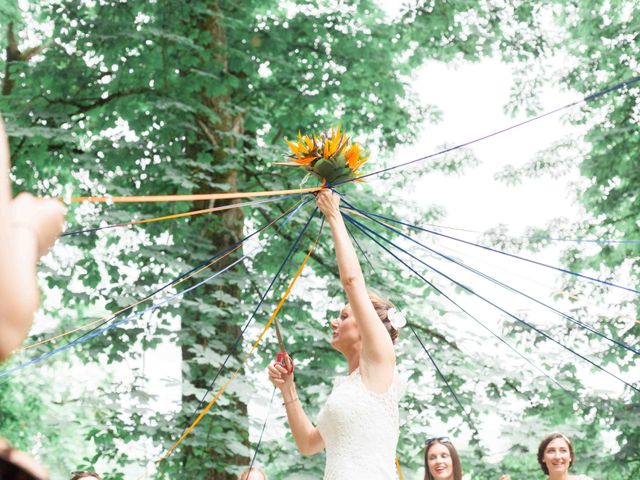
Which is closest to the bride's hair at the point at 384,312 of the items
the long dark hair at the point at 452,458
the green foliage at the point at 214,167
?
the long dark hair at the point at 452,458

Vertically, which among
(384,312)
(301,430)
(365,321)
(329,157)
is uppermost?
(329,157)

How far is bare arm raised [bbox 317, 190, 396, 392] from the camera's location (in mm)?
→ 2600

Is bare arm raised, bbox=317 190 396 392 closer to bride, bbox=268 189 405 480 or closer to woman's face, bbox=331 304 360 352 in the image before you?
bride, bbox=268 189 405 480

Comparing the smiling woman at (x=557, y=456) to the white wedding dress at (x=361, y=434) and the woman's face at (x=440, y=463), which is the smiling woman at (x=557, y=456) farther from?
the white wedding dress at (x=361, y=434)

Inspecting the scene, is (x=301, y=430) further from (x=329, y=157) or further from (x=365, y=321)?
(x=329, y=157)

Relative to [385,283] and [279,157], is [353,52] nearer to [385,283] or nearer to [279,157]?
[279,157]

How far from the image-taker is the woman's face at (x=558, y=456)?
4.84 metres

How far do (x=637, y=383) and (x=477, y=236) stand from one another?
103 inches

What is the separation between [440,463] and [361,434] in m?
2.33

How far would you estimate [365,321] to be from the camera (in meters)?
2.60

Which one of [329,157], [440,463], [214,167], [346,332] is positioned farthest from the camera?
[214,167]

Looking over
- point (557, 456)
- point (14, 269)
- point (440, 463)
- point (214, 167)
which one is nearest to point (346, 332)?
point (14, 269)

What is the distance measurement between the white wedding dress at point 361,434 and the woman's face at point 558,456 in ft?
7.97

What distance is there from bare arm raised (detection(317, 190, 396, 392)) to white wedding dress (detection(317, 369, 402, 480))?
49 mm
